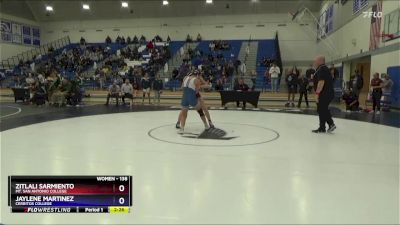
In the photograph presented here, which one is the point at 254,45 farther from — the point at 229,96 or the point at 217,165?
the point at 217,165

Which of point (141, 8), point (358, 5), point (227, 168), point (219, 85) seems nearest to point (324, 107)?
point (227, 168)

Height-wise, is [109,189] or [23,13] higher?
[23,13]

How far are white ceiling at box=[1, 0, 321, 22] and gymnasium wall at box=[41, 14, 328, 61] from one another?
0.48 meters

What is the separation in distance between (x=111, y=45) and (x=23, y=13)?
785 cm

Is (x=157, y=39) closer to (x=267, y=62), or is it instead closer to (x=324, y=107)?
(x=267, y=62)

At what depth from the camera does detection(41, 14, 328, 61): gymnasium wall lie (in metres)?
25.0

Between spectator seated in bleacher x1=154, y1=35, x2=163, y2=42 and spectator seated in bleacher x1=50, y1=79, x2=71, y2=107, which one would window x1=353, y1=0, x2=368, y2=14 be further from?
spectator seated in bleacher x1=154, y1=35, x2=163, y2=42

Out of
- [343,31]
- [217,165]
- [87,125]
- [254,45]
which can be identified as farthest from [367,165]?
[254,45]

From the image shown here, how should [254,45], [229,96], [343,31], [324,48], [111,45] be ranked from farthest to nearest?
[111,45] → [254,45] → [324,48] → [343,31] → [229,96]

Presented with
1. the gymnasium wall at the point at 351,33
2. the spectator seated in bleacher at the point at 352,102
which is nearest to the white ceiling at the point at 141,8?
the gymnasium wall at the point at 351,33

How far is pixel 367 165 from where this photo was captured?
4422mm

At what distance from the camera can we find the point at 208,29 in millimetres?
26469

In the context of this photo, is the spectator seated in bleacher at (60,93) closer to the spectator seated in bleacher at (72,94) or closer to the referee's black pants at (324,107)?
the spectator seated in bleacher at (72,94)
